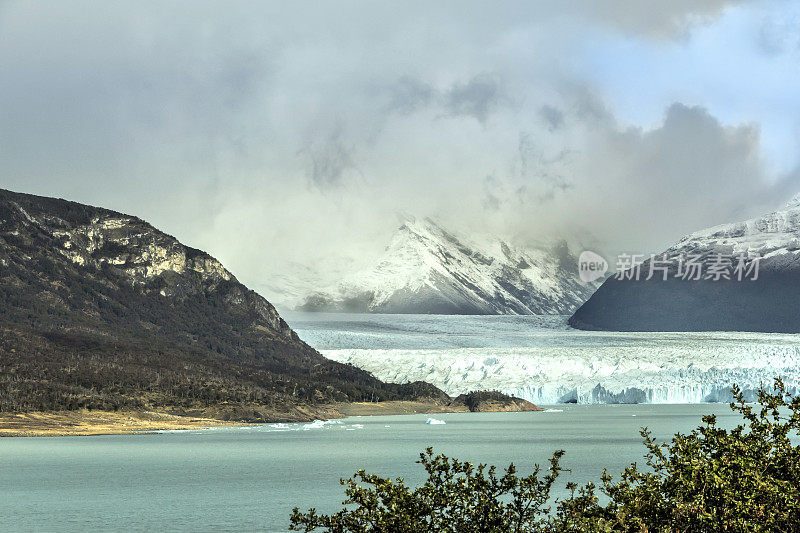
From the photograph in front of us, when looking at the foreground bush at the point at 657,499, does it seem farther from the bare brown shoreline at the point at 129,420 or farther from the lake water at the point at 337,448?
the bare brown shoreline at the point at 129,420

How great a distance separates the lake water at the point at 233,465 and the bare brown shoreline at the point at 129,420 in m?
8.13

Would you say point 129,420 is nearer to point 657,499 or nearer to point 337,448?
point 337,448

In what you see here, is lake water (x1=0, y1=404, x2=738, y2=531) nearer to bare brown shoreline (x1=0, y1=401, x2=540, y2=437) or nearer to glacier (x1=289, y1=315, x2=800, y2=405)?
bare brown shoreline (x1=0, y1=401, x2=540, y2=437)

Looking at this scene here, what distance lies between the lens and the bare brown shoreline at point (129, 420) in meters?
126

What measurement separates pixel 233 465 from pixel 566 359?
270ft

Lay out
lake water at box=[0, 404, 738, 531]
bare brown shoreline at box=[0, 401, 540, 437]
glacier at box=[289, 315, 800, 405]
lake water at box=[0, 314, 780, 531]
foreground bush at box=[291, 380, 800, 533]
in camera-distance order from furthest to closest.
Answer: glacier at box=[289, 315, 800, 405] < bare brown shoreline at box=[0, 401, 540, 437] < lake water at box=[0, 314, 780, 531] < lake water at box=[0, 404, 738, 531] < foreground bush at box=[291, 380, 800, 533]

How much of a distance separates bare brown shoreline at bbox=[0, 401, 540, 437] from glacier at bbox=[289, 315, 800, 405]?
9195 millimetres

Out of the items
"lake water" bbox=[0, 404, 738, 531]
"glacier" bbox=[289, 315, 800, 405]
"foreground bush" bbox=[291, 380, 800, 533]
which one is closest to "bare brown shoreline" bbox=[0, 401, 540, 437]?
"lake water" bbox=[0, 404, 738, 531]

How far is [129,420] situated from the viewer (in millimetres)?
139000

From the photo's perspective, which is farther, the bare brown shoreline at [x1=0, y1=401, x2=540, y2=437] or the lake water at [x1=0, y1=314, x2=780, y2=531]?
the bare brown shoreline at [x1=0, y1=401, x2=540, y2=437]

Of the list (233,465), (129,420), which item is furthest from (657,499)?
(129,420)

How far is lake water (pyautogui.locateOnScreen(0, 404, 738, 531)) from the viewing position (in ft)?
152

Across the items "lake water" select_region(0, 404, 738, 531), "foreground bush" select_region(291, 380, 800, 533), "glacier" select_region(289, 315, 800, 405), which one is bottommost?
"lake water" select_region(0, 404, 738, 531)

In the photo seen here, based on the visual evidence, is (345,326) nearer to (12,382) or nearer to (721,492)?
(12,382)
